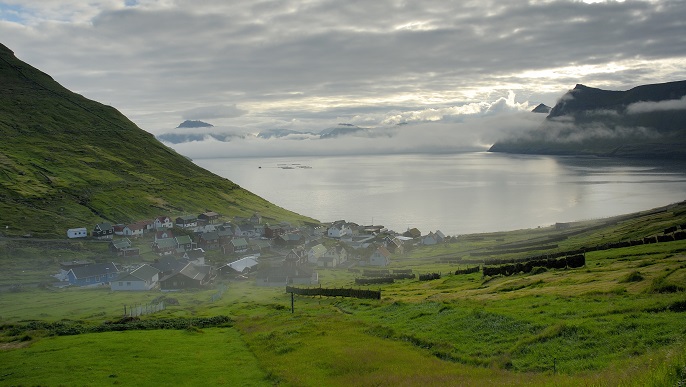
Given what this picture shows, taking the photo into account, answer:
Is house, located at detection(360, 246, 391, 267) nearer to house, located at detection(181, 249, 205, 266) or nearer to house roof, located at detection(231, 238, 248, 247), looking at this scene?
house roof, located at detection(231, 238, 248, 247)

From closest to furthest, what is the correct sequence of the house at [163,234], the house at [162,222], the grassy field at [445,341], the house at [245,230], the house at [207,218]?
the grassy field at [445,341] → the house at [163,234] → the house at [245,230] → the house at [162,222] → the house at [207,218]

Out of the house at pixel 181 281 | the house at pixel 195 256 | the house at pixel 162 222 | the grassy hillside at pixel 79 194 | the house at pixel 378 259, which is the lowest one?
the house at pixel 378 259

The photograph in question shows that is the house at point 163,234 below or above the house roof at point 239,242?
above

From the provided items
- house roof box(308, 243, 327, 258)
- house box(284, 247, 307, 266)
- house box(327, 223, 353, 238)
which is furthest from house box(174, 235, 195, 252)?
house box(327, 223, 353, 238)

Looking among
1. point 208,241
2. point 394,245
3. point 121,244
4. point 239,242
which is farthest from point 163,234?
point 394,245

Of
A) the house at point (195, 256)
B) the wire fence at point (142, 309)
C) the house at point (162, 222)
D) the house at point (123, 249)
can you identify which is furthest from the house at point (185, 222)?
the wire fence at point (142, 309)

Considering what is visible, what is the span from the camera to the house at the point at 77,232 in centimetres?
12200

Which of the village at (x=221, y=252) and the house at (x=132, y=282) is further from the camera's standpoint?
the village at (x=221, y=252)

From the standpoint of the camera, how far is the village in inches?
3494

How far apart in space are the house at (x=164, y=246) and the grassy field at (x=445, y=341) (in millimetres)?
63388

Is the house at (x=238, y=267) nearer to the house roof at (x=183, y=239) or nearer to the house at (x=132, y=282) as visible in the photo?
the house at (x=132, y=282)

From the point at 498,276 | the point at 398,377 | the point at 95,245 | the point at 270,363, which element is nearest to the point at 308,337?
the point at 270,363

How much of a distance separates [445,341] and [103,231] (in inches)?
4641

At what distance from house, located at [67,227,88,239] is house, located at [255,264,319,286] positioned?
59427mm
